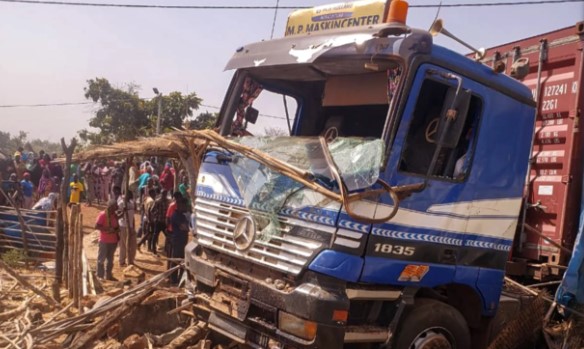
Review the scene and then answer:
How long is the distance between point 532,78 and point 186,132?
407 centimetres

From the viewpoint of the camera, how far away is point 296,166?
3.73m

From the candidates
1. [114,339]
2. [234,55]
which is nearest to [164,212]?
[114,339]

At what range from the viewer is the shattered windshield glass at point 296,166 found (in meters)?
3.49

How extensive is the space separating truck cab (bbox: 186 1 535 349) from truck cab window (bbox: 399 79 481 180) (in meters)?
0.01

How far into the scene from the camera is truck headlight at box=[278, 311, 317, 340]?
3.39 metres

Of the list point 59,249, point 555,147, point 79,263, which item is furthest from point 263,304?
point 59,249

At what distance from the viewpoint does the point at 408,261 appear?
12.3 ft

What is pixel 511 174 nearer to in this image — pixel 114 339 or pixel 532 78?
pixel 532 78

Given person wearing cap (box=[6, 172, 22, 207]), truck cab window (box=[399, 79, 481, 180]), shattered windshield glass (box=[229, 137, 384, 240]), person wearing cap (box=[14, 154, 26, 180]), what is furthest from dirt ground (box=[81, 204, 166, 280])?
truck cab window (box=[399, 79, 481, 180])

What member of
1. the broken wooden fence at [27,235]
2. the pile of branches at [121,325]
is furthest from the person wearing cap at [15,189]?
the pile of branches at [121,325]

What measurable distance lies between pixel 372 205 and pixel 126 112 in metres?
25.0

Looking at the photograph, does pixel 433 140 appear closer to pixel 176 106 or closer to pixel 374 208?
pixel 374 208

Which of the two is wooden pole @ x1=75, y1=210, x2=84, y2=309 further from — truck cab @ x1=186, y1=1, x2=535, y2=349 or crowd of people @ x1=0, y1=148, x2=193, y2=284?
truck cab @ x1=186, y1=1, x2=535, y2=349

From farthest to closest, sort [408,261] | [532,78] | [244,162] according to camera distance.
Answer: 1. [532,78]
2. [244,162]
3. [408,261]
